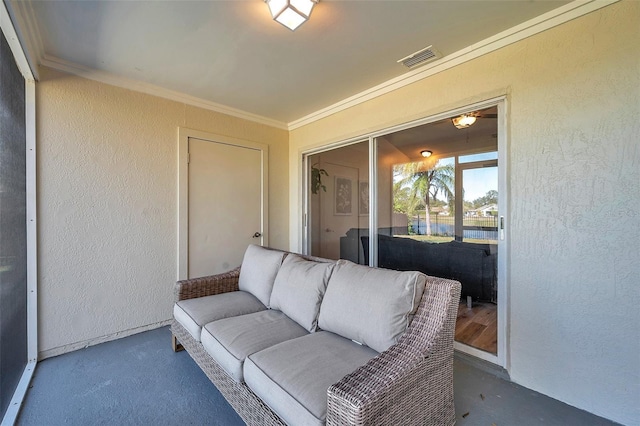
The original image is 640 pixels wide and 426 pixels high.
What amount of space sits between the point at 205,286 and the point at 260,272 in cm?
51

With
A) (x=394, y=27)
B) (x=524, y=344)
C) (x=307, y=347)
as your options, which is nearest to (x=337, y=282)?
(x=307, y=347)

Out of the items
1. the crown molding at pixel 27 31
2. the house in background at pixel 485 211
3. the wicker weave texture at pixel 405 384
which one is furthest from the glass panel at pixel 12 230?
the house in background at pixel 485 211

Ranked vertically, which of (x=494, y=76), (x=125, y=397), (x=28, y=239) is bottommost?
(x=125, y=397)

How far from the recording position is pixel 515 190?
1874 millimetres

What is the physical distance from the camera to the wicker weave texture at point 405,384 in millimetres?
957

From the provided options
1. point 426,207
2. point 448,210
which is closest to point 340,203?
point 426,207

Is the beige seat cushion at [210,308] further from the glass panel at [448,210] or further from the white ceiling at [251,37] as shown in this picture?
the white ceiling at [251,37]

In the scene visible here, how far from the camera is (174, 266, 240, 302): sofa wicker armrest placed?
2199 mm

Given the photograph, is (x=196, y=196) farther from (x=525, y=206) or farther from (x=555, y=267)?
(x=555, y=267)

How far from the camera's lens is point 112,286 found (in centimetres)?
248

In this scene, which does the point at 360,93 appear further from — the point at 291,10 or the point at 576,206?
the point at 576,206

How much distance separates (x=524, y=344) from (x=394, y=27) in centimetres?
232

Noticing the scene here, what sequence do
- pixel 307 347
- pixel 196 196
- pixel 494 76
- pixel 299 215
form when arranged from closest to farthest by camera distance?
pixel 307 347
pixel 494 76
pixel 196 196
pixel 299 215

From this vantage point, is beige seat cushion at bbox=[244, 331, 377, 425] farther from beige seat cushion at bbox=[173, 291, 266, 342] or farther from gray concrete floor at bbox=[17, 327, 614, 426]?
beige seat cushion at bbox=[173, 291, 266, 342]
